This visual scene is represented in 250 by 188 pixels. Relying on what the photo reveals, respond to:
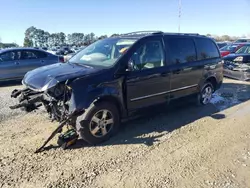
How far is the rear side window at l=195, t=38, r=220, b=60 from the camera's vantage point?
5957mm

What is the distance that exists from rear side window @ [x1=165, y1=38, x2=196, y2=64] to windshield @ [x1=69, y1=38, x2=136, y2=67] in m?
1.01

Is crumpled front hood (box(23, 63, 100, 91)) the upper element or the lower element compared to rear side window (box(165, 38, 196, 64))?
lower

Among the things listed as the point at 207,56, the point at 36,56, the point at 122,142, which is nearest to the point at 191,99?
the point at 207,56

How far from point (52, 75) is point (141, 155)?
6.49 feet

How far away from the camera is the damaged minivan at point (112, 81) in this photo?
3.78 metres

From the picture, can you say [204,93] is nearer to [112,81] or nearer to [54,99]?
[112,81]

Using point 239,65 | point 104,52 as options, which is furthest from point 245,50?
point 104,52

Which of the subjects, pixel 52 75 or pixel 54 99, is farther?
pixel 52 75

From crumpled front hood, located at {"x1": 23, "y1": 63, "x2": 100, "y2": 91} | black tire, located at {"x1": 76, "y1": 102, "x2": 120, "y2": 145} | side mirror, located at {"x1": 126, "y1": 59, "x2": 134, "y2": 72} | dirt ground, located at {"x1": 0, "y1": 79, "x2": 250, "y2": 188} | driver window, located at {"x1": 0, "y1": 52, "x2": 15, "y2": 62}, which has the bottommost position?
dirt ground, located at {"x1": 0, "y1": 79, "x2": 250, "y2": 188}

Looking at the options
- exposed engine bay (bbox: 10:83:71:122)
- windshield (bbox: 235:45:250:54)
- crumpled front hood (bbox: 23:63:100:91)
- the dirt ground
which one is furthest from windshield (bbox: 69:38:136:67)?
windshield (bbox: 235:45:250:54)

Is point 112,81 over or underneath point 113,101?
over

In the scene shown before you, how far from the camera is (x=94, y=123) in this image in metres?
3.97

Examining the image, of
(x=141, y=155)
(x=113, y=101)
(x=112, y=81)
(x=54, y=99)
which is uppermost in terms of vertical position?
(x=112, y=81)

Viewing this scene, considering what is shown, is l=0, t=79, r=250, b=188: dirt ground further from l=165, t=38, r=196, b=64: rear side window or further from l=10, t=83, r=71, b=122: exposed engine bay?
l=165, t=38, r=196, b=64: rear side window
